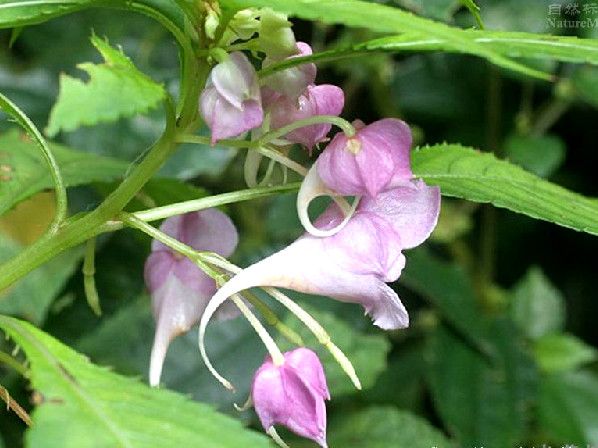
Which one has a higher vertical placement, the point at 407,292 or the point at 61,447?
the point at 407,292

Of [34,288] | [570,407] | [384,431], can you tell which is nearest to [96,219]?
[34,288]

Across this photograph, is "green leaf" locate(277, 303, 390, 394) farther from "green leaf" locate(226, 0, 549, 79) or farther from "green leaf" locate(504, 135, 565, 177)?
"green leaf" locate(226, 0, 549, 79)

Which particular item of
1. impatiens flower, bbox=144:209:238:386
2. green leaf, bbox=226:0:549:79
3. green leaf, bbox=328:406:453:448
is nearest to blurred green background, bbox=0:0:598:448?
green leaf, bbox=328:406:453:448

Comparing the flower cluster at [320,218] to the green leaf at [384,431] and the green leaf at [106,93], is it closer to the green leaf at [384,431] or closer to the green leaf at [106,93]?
the green leaf at [106,93]

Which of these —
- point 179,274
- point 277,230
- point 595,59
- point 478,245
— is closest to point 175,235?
point 179,274

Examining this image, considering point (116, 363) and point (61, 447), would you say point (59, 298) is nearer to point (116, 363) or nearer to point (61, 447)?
point (116, 363)

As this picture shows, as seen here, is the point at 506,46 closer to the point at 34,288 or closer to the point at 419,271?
the point at 34,288
